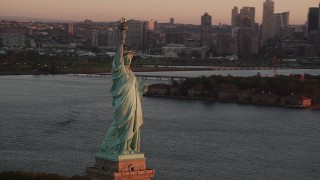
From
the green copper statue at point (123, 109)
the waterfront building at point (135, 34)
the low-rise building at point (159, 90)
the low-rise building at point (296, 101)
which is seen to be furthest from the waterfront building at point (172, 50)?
the green copper statue at point (123, 109)

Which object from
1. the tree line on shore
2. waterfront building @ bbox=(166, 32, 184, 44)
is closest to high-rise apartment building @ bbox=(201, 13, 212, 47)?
waterfront building @ bbox=(166, 32, 184, 44)

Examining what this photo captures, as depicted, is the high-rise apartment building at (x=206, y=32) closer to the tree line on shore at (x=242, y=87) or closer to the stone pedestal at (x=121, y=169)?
the tree line on shore at (x=242, y=87)

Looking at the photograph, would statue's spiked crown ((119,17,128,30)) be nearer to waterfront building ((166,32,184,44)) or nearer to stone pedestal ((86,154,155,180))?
stone pedestal ((86,154,155,180))

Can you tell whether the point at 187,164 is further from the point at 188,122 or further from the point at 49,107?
the point at 49,107

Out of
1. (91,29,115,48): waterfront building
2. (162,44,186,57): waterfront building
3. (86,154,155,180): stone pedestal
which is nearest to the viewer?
(86,154,155,180): stone pedestal

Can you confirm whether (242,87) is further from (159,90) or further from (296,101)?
(296,101)

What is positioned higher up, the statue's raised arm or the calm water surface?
the statue's raised arm

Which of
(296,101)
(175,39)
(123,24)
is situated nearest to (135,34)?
(175,39)
